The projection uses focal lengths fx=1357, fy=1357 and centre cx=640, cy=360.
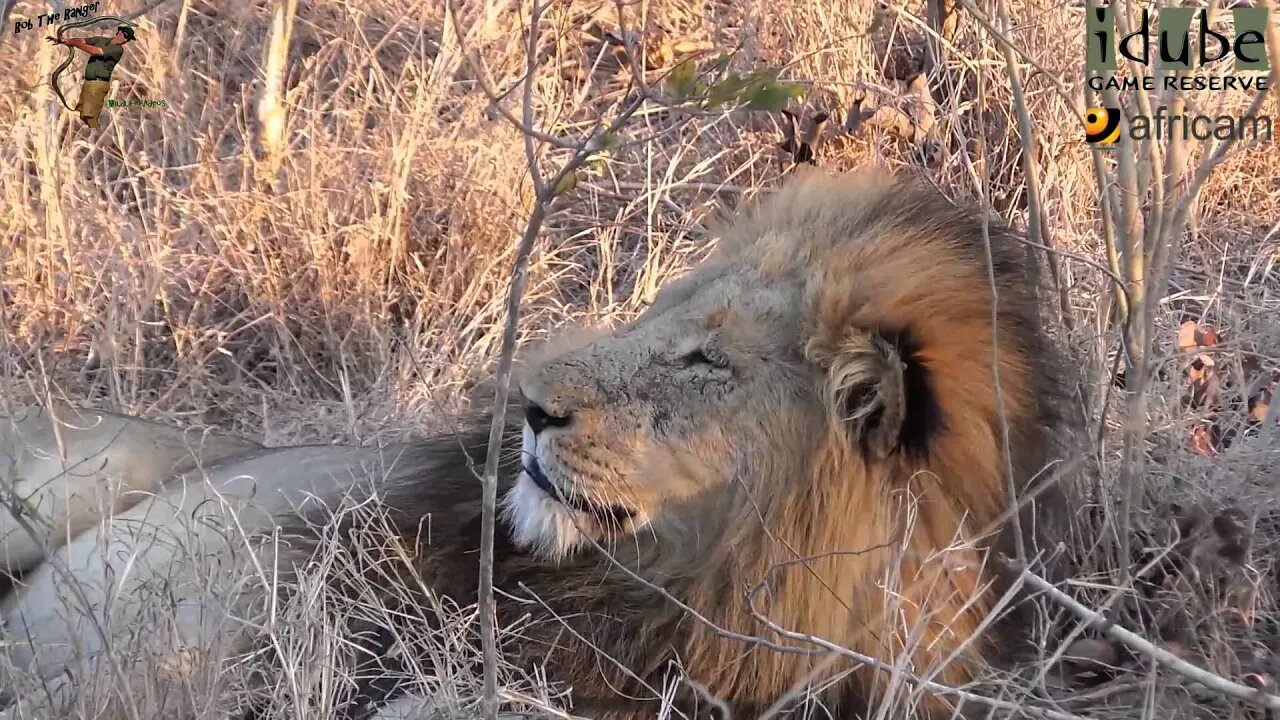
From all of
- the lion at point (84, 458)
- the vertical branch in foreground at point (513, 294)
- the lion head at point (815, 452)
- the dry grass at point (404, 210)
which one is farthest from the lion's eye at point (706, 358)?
the dry grass at point (404, 210)

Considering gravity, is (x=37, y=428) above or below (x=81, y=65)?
below

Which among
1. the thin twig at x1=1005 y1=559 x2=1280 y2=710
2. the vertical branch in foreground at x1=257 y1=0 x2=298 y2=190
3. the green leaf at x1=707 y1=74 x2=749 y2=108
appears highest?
the green leaf at x1=707 y1=74 x2=749 y2=108

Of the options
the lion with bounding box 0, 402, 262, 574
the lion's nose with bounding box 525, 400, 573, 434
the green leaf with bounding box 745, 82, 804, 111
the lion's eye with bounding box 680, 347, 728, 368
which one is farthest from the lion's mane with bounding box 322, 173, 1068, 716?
the lion with bounding box 0, 402, 262, 574

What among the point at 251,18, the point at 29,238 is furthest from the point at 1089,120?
the point at 251,18

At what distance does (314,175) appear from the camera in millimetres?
A: 4727

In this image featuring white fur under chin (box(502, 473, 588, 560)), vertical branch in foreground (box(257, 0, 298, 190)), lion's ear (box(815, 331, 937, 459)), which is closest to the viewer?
lion's ear (box(815, 331, 937, 459))

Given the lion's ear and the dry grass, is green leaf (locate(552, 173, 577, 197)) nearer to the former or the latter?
the lion's ear

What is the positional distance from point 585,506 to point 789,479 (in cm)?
37

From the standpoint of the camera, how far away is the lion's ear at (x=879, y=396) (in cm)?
236

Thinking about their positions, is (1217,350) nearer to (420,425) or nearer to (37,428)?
(420,425)

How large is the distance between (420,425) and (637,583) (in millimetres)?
1685

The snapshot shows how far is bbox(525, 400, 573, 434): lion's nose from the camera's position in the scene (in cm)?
238

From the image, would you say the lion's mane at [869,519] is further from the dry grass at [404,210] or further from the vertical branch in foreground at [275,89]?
the vertical branch in foreground at [275,89]

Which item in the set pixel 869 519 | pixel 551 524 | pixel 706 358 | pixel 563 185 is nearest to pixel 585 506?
pixel 551 524
